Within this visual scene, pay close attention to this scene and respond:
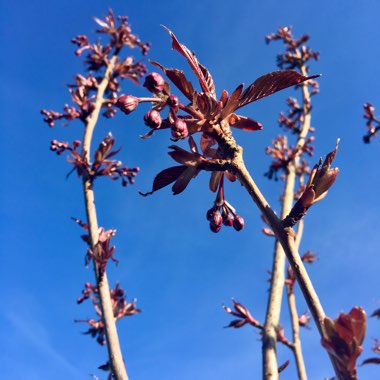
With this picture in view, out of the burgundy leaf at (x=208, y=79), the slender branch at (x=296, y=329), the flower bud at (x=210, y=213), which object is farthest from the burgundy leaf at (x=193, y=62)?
the slender branch at (x=296, y=329)

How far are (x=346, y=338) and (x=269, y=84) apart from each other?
93cm

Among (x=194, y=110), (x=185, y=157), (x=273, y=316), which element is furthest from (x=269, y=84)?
(x=273, y=316)

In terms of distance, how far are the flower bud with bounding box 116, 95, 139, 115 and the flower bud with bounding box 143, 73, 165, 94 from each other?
8cm

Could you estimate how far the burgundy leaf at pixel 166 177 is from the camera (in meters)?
1.64

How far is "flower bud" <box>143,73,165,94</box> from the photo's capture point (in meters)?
1.63

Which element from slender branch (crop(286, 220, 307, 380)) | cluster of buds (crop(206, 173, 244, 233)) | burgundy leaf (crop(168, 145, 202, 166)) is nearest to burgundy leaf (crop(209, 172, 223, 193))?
cluster of buds (crop(206, 173, 244, 233))

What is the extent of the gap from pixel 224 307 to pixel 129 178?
6.27 ft

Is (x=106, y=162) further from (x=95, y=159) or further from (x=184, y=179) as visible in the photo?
(x=184, y=179)

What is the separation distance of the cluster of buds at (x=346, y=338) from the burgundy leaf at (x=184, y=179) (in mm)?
778

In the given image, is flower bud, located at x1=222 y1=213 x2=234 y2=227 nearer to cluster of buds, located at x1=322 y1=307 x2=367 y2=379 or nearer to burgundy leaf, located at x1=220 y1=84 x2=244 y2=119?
burgundy leaf, located at x1=220 y1=84 x2=244 y2=119

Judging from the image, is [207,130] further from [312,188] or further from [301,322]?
[301,322]

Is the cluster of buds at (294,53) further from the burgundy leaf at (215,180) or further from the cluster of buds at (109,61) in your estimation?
the burgundy leaf at (215,180)

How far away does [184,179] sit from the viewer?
5.40 ft

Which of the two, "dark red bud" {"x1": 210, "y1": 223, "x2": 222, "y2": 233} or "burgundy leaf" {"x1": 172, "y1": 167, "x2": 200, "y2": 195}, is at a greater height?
"burgundy leaf" {"x1": 172, "y1": 167, "x2": 200, "y2": 195}
